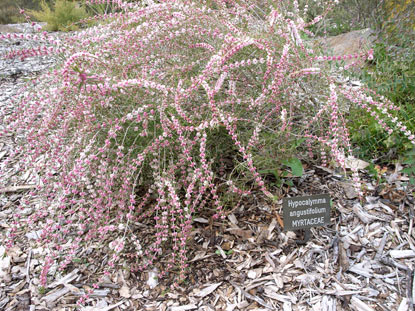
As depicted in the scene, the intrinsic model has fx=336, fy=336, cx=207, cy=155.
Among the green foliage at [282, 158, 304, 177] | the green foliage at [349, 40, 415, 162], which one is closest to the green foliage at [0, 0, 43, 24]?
the green foliage at [349, 40, 415, 162]

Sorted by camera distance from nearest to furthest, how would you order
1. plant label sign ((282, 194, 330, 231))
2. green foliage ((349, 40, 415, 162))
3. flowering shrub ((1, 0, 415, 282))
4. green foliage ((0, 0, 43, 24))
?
plant label sign ((282, 194, 330, 231)), flowering shrub ((1, 0, 415, 282)), green foliage ((349, 40, 415, 162)), green foliage ((0, 0, 43, 24))

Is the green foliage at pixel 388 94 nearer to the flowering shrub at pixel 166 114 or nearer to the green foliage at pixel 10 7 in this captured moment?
the flowering shrub at pixel 166 114

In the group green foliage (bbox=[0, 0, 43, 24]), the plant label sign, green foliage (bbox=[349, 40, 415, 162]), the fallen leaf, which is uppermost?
green foliage (bbox=[0, 0, 43, 24])

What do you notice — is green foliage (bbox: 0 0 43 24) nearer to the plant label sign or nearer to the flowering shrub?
the flowering shrub

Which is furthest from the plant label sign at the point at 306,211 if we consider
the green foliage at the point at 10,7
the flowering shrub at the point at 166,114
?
the green foliage at the point at 10,7

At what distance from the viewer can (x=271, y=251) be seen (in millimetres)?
1815

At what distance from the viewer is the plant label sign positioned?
1.65m

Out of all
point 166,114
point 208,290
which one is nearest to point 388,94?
point 166,114

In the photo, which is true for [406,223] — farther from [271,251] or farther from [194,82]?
[194,82]

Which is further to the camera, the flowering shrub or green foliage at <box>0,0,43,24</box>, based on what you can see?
green foliage at <box>0,0,43,24</box>

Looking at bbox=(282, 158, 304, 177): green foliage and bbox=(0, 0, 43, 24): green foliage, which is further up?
bbox=(0, 0, 43, 24): green foliage

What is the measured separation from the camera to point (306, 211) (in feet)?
5.49

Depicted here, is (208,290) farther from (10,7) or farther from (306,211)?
(10,7)

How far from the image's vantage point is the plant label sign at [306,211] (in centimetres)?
165
